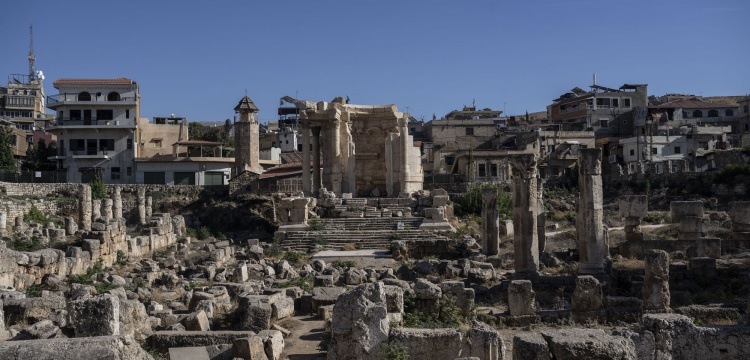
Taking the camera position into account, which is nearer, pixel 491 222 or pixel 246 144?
pixel 491 222

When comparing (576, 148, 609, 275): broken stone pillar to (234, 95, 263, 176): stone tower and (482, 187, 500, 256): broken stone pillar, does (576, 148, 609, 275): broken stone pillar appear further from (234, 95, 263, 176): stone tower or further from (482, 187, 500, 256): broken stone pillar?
(234, 95, 263, 176): stone tower

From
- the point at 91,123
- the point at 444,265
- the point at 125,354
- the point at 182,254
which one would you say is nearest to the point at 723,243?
the point at 444,265

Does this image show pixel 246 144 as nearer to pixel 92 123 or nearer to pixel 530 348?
pixel 92 123

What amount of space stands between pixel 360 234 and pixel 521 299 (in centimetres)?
1738

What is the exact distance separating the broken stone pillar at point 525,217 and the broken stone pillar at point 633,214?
8501mm

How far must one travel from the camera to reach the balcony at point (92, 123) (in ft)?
191

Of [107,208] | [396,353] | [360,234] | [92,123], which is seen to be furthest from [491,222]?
[92,123]

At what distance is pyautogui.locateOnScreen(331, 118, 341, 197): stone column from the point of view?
3922 cm

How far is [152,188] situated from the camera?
52.9 m

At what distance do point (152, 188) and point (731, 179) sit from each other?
124 feet

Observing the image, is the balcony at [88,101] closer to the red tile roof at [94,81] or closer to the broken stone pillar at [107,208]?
the red tile roof at [94,81]

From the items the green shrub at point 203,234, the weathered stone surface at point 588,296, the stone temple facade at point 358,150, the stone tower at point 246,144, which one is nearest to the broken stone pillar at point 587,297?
the weathered stone surface at point 588,296

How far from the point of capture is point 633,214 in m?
28.7

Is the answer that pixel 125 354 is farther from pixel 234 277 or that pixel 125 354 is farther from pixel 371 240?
pixel 371 240
